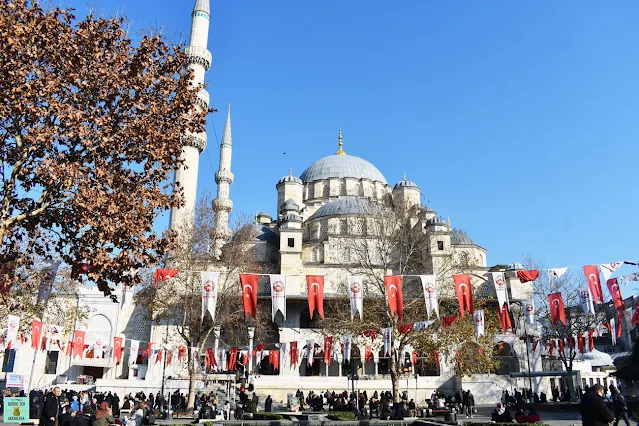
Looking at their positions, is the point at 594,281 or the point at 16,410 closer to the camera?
the point at 16,410

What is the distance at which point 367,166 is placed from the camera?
53.0m

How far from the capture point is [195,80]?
33.4m

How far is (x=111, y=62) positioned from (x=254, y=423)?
8933 millimetres

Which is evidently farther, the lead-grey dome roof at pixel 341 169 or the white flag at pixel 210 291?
the lead-grey dome roof at pixel 341 169

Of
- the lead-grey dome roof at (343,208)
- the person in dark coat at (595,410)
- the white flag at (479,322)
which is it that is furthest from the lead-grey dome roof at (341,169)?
the person in dark coat at (595,410)

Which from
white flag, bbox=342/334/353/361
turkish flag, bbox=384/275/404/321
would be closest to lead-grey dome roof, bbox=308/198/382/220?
white flag, bbox=342/334/353/361

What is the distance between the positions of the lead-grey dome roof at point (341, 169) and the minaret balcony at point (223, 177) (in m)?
10.5

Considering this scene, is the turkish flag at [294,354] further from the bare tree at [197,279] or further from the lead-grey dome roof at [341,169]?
the lead-grey dome roof at [341,169]

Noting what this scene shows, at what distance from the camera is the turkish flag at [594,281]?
1488 cm

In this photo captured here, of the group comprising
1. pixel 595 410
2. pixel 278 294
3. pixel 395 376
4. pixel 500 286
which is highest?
pixel 500 286

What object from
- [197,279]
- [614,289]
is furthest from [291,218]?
[614,289]

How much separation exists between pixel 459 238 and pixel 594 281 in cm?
2715

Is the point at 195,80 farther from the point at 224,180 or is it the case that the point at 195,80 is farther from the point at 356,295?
the point at 356,295

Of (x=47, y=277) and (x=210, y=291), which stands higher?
(x=210, y=291)
